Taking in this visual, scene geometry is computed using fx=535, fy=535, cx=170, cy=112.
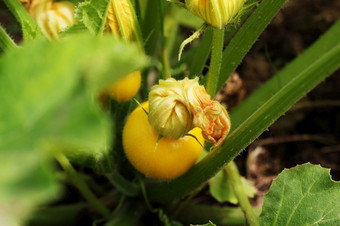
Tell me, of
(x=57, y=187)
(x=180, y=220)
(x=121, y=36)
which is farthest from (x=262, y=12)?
(x=57, y=187)

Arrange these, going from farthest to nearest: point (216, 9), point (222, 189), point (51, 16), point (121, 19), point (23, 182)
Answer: point (222, 189)
point (51, 16)
point (121, 19)
point (216, 9)
point (23, 182)

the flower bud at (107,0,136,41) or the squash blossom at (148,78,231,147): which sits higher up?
the flower bud at (107,0,136,41)

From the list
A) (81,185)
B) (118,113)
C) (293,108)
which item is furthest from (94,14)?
(293,108)

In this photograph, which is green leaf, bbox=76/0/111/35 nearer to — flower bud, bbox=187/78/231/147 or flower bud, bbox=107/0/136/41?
flower bud, bbox=107/0/136/41

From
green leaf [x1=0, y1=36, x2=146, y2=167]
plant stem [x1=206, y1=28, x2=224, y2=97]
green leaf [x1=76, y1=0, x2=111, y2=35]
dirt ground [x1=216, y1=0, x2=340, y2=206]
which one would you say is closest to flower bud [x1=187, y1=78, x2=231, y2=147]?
plant stem [x1=206, y1=28, x2=224, y2=97]

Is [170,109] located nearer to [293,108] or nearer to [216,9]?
[216,9]

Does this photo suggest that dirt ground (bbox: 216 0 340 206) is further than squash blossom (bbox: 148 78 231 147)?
Yes

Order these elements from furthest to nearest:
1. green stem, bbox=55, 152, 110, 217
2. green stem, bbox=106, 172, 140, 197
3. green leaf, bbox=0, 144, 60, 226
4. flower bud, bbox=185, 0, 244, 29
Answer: green stem, bbox=106, 172, 140, 197
green stem, bbox=55, 152, 110, 217
flower bud, bbox=185, 0, 244, 29
green leaf, bbox=0, 144, 60, 226
